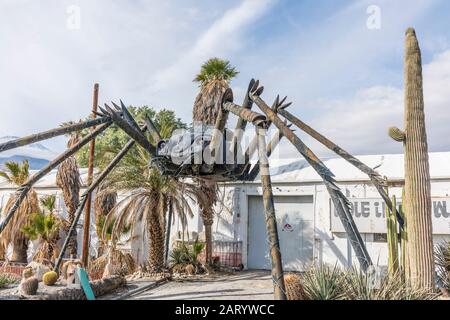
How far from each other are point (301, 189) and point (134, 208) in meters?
6.31

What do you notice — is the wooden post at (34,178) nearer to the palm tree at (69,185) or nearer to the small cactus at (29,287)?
the small cactus at (29,287)

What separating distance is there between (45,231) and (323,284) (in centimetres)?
1230

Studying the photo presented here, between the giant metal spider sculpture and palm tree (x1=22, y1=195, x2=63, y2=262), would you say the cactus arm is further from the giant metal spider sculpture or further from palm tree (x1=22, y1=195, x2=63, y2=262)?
palm tree (x1=22, y1=195, x2=63, y2=262)

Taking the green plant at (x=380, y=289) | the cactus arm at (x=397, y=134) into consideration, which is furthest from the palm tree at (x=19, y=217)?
the cactus arm at (x=397, y=134)

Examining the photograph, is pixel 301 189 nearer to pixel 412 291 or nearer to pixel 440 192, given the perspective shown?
pixel 440 192

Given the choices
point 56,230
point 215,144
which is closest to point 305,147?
point 215,144

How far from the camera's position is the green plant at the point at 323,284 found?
17.3 feet

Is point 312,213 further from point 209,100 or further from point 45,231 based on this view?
point 45,231

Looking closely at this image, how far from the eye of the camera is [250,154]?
6859 mm

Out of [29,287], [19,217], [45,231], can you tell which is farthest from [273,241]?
[19,217]

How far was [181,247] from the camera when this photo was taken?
12945 mm

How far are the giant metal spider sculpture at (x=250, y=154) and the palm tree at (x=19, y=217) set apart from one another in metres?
7.93

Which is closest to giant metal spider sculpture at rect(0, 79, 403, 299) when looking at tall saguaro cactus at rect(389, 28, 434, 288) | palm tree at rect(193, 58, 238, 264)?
tall saguaro cactus at rect(389, 28, 434, 288)
